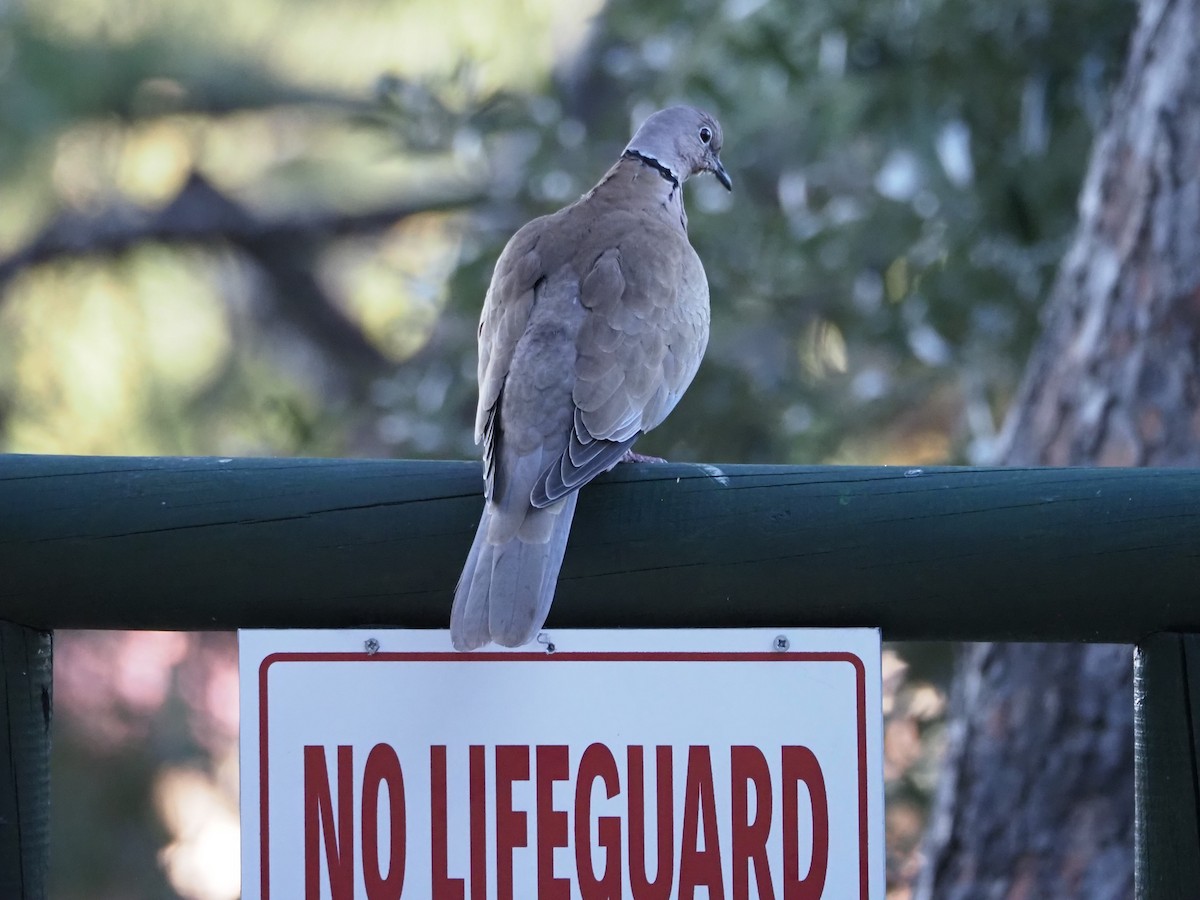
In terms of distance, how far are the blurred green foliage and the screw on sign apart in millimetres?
2349

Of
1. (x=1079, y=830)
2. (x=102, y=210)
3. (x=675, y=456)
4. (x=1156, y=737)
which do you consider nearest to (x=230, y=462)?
(x=1156, y=737)

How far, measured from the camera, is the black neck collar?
3014 mm

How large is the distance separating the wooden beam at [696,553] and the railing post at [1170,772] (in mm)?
37

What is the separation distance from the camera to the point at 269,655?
1703 millimetres

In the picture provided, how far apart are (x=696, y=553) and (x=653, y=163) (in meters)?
1.47

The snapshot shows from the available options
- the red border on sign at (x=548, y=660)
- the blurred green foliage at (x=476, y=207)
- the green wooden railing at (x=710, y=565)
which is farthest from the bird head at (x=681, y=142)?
the red border on sign at (x=548, y=660)

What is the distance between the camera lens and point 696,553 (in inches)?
67.9

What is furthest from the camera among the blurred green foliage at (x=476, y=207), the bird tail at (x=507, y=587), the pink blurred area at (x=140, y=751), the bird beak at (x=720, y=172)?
the pink blurred area at (x=140, y=751)

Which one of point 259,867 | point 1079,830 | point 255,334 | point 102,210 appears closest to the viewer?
point 259,867

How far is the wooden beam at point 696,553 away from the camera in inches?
67.5

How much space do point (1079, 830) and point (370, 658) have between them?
6.22ft

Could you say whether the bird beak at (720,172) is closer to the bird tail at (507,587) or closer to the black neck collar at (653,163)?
the black neck collar at (653,163)

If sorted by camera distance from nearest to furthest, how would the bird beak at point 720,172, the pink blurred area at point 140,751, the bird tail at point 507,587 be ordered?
the bird tail at point 507,587 → the bird beak at point 720,172 → the pink blurred area at point 140,751

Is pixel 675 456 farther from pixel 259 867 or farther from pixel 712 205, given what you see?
pixel 259 867
